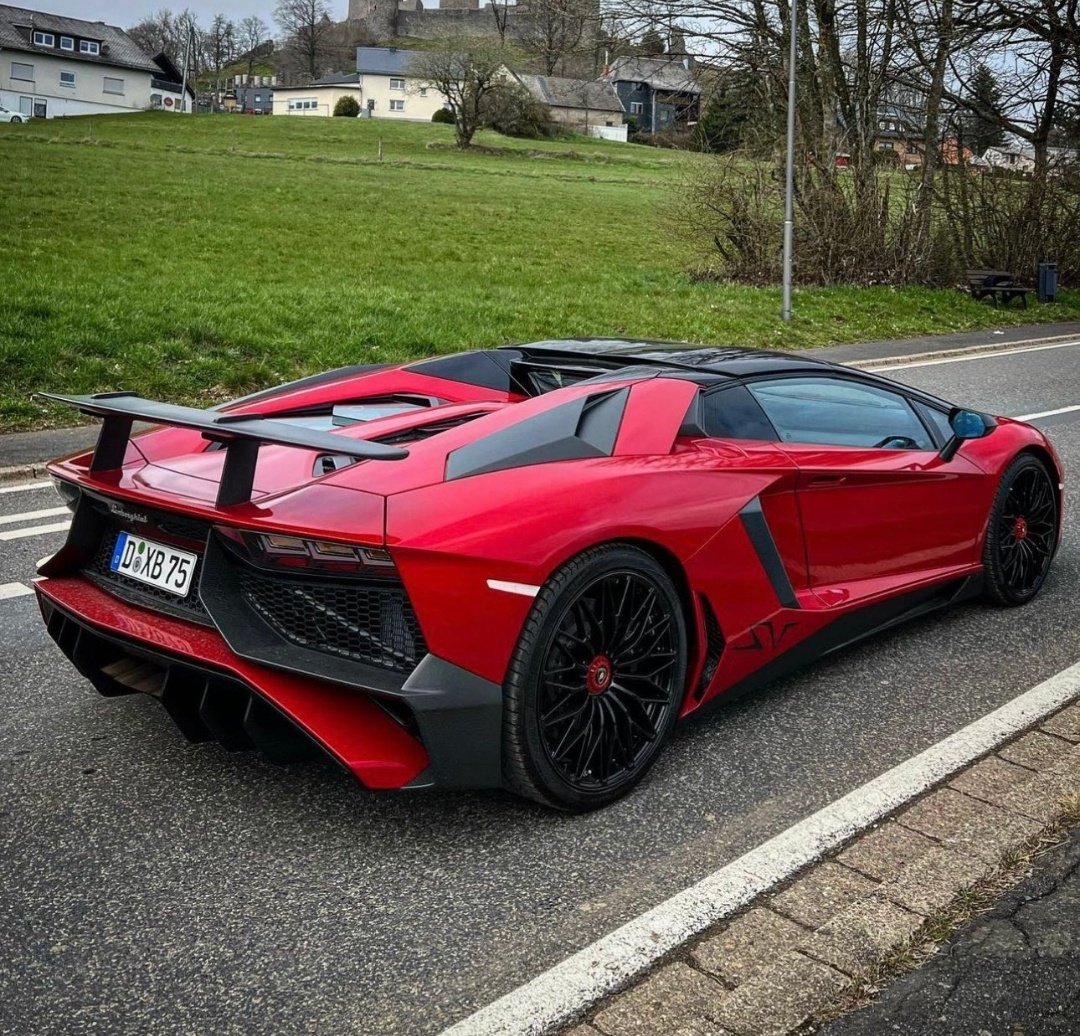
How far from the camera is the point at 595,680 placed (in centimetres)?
333

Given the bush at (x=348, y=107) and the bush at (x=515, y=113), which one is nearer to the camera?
the bush at (x=515, y=113)

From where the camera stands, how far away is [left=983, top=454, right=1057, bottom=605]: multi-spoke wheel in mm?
5117

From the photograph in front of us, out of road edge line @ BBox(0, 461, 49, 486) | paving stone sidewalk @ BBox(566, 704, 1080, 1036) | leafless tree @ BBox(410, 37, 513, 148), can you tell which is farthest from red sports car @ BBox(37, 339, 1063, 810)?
leafless tree @ BBox(410, 37, 513, 148)

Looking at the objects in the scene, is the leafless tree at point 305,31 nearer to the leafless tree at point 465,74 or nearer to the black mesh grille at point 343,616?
the leafless tree at point 465,74

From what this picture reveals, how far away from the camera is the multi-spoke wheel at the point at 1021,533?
5.12 metres

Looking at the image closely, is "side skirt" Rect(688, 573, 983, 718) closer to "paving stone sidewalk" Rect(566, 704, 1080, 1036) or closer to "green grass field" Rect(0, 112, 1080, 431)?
"paving stone sidewalk" Rect(566, 704, 1080, 1036)

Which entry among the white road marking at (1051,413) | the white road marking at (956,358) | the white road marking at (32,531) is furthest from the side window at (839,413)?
the white road marking at (956,358)

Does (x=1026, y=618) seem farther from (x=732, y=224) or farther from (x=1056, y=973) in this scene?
(x=732, y=224)

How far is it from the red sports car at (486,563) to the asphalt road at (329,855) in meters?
0.22

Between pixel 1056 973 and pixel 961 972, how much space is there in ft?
0.66

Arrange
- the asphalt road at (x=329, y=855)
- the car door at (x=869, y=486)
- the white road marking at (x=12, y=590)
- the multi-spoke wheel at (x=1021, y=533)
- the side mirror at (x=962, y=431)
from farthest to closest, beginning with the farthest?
the white road marking at (x=12, y=590), the multi-spoke wheel at (x=1021, y=533), the side mirror at (x=962, y=431), the car door at (x=869, y=486), the asphalt road at (x=329, y=855)

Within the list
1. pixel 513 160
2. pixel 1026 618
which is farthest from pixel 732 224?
pixel 513 160

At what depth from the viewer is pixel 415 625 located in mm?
3053

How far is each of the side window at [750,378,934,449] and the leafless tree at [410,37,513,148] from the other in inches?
2386
